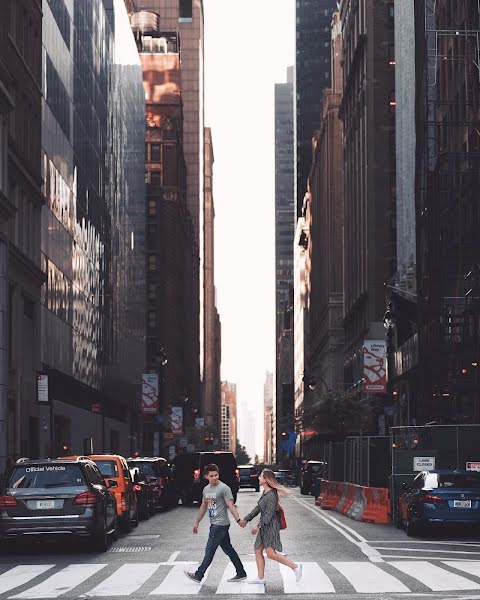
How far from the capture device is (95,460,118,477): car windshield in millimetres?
29484

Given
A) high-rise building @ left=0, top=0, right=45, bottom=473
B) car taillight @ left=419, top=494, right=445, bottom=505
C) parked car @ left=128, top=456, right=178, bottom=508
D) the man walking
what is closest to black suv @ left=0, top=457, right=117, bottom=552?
the man walking

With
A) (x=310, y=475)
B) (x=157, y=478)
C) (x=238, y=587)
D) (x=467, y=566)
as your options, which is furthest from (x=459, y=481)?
(x=310, y=475)

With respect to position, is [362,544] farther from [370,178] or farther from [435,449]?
[370,178]

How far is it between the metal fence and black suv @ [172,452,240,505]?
511 inches

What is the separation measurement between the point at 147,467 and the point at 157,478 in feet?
1.69

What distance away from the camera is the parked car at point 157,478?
41.6m

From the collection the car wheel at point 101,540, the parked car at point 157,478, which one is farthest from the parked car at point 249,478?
the car wheel at point 101,540

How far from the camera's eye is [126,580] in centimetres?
1734

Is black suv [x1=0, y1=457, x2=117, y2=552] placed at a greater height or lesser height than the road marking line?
greater

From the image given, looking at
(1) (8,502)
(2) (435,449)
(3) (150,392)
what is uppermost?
(3) (150,392)

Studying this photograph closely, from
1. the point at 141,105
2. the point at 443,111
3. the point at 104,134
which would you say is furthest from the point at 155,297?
the point at 443,111

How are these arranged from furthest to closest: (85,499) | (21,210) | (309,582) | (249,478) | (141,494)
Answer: (249,478) < (21,210) < (141,494) < (85,499) < (309,582)

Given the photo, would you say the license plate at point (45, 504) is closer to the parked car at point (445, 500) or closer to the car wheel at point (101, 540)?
the car wheel at point (101, 540)

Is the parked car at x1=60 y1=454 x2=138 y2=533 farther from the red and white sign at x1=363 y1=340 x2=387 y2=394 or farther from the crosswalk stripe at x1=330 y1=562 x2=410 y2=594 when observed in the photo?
the red and white sign at x1=363 y1=340 x2=387 y2=394
